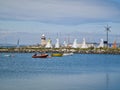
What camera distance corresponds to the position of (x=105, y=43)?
159375 millimetres

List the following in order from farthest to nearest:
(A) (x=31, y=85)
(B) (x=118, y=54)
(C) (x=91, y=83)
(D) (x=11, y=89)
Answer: (B) (x=118, y=54) < (C) (x=91, y=83) < (A) (x=31, y=85) < (D) (x=11, y=89)

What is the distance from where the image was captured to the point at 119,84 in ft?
A: 105

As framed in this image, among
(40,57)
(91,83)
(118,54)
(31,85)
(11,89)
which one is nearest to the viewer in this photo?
(11,89)

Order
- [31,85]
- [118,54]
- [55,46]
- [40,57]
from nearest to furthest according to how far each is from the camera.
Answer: [31,85] < [40,57] < [118,54] < [55,46]

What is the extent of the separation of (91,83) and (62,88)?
4389mm

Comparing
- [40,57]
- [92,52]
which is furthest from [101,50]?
[40,57]

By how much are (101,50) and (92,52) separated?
3995 mm

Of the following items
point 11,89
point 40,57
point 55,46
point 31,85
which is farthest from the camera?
point 55,46

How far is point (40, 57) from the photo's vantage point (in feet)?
300

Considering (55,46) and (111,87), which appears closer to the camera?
(111,87)

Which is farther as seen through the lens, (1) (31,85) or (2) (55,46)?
(2) (55,46)

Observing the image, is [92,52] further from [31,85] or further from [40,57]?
[31,85]

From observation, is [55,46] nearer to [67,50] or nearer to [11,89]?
[67,50]

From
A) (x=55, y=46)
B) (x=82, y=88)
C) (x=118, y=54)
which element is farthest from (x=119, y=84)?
(x=55, y=46)
